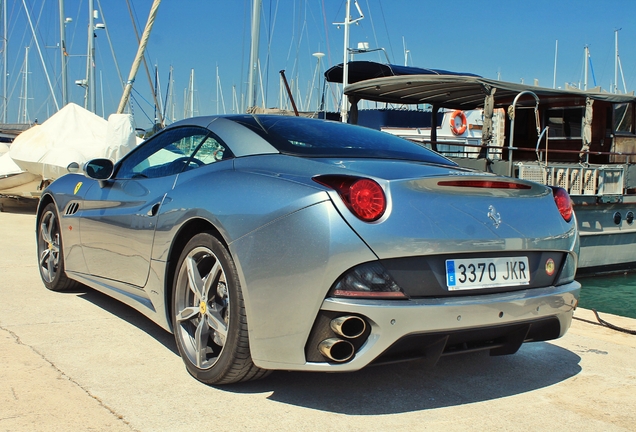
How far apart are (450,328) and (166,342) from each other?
181cm

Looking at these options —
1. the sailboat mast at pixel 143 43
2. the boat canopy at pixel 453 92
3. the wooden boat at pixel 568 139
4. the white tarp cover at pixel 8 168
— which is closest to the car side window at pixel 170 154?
the wooden boat at pixel 568 139

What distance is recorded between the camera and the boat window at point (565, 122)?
52.3ft

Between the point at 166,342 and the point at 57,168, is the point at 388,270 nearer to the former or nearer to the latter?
the point at 166,342

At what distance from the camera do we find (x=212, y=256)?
3115 mm

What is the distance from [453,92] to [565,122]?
3.03 metres

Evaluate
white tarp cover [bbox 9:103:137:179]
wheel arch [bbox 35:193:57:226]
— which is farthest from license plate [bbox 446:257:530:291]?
white tarp cover [bbox 9:103:137:179]

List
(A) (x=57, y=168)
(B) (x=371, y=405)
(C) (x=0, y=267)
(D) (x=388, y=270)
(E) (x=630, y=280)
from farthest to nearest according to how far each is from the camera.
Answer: (E) (x=630, y=280)
(A) (x=57, y=168)
(C) (x=0, y=267)
(B) (x=371, y=405)
(D) (x=388, y=270)

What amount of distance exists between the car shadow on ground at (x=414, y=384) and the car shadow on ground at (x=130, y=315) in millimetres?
833

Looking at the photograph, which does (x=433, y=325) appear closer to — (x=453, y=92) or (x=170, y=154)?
(x=170, y=154)

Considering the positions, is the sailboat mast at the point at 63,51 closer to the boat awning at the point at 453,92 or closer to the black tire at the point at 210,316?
the boat awning at the point at 453,92

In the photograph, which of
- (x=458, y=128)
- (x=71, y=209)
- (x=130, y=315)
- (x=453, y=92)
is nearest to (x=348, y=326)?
(x=130, y=315)

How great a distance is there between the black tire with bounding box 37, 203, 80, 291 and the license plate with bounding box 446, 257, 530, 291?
3263 millimetres

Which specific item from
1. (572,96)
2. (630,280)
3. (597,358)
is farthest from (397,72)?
(597,358)

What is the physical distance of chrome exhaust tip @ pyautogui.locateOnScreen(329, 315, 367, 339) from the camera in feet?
8.38
